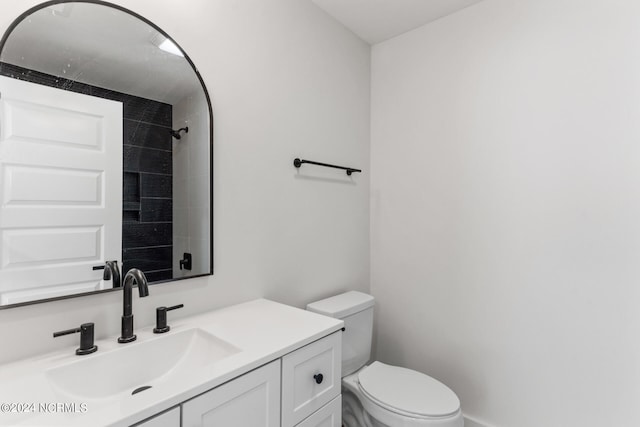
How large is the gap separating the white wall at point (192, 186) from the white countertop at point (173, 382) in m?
0.25

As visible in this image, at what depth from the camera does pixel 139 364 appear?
0.99 meters

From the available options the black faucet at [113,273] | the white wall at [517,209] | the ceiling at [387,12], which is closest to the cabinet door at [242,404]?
the black faucet at [113,273]

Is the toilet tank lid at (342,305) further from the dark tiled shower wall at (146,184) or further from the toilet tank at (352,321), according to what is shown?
the dark tiled shower wall at (146,184)

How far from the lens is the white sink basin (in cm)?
87

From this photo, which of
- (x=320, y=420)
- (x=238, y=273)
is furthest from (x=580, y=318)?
(x=238, y=273)

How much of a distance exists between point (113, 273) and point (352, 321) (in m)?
1.14

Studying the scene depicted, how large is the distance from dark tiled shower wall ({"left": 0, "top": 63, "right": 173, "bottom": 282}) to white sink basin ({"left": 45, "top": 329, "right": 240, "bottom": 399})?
248 millimetres

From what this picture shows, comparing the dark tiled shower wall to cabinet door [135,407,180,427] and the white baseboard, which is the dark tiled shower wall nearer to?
cabinet door [135,407,180,427]

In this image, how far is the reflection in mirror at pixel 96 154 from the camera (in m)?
0.91

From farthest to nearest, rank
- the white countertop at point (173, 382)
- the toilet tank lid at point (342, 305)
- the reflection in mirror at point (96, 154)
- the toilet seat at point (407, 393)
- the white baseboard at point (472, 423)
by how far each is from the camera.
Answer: the white baseboard at point (472, 423), the toilet tank lid at point (342, 305), the toilet seat at point (407, 393), the reflection in mirror at point (96, 154), the white countertop at point (173, 382)

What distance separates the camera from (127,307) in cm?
102

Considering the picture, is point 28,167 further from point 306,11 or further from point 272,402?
point 306,11

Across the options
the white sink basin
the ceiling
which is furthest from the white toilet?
the ceiling

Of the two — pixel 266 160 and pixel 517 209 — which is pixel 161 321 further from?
pixel 517 209
